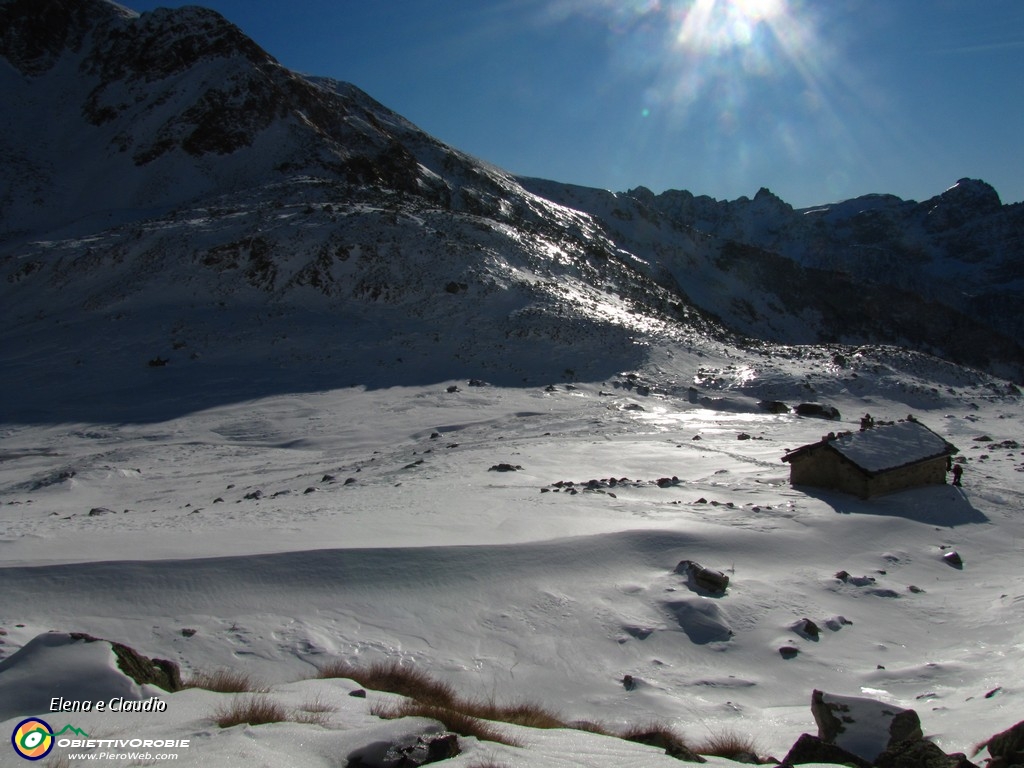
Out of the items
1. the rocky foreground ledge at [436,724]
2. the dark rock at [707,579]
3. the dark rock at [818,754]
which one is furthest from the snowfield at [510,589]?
the dark rock at [818,754]

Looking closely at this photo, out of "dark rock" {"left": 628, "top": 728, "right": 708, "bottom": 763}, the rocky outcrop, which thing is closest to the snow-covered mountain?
the rocky outcrop

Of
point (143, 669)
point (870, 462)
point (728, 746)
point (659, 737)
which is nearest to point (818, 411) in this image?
point (870, 462)

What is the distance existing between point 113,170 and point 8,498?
1840 inches

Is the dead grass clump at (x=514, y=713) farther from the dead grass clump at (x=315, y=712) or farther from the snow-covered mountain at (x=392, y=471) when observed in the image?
the dead grass clump at (x=315, y=712)

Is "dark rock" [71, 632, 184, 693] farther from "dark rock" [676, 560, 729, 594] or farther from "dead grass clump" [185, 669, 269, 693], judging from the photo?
"dark rock" [676, 560, 729, 594]

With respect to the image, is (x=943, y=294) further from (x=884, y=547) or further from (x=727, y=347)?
(x=884, y=547)

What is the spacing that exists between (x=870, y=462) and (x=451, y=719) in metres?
15.8

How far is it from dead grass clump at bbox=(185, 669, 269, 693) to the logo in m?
1.74

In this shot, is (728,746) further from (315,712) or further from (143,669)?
(143,669)

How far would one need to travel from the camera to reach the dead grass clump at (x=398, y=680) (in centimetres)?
695

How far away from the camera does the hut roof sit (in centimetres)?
1780

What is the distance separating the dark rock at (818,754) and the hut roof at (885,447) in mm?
13465

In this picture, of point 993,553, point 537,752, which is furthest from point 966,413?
point 537,752

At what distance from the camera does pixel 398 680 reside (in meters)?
7.33
